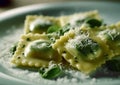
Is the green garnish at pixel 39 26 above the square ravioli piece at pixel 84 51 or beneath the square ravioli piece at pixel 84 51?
above

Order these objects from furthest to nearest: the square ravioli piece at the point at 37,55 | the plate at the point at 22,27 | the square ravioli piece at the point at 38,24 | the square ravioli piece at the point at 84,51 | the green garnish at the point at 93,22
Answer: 1. the square ravioli piece at the point at 38,24
2. the green garnish at the point at 93,22
3. the square ravioli piece at the point at 37,55
4. the square ravioli piece at the point at 84,51
5. the plate at the point at 22,27

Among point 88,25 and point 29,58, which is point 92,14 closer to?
point 88,25

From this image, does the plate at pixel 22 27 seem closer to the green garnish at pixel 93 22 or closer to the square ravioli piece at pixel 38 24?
the square ravioli piece at pixel 38 24

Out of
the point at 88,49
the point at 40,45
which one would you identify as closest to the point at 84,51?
the point at 88,49

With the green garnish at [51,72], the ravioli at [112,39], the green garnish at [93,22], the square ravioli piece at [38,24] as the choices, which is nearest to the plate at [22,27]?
the green garnish at [51,72]

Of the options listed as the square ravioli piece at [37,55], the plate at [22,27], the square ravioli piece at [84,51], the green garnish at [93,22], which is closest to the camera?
the plate at [22,27]

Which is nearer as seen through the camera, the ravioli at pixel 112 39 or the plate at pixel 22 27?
the plate at pixel 22 27

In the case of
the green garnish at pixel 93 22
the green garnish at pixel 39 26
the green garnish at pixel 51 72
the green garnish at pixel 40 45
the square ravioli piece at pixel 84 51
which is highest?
the green garnish at pixel 39 26

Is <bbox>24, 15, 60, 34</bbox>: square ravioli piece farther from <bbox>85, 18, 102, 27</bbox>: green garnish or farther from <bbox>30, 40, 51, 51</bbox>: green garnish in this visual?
<bbox>30, 40, 51, 51</bbox>: green garnish
